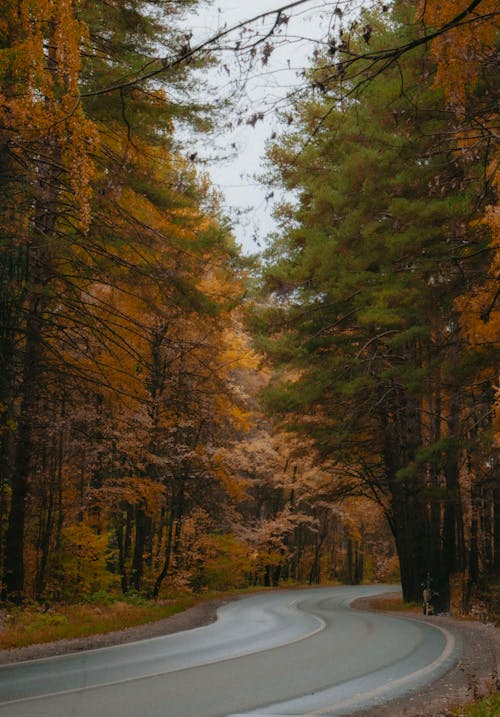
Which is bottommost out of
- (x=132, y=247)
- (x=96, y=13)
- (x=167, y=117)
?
(x=132, y=247)

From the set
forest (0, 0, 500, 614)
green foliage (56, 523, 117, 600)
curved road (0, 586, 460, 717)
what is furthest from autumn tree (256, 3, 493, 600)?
green foliage (56, 523, 117, 600)

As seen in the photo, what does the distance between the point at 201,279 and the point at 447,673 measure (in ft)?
32.5

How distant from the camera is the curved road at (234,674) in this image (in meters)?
6.58

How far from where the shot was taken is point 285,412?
A: 1978 cm

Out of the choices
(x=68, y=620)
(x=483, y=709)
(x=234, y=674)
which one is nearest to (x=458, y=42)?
(x=483, y=709)

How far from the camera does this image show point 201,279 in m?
15.5

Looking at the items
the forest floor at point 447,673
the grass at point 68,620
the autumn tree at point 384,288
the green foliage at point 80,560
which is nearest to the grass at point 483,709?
the forest floor at point 447,673

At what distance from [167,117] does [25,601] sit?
10532 millimetres

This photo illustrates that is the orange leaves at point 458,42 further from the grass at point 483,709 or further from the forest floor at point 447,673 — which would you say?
the forest floor at point 447,673

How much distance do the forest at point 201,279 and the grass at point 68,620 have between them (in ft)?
3.75

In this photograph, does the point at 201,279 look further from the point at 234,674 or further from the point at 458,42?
the point at 458,42

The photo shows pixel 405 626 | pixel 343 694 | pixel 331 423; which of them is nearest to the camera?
pixel 343 694

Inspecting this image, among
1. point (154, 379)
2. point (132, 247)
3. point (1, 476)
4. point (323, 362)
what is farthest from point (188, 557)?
point (132, 247)

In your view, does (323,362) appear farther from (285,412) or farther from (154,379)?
(154,379)
